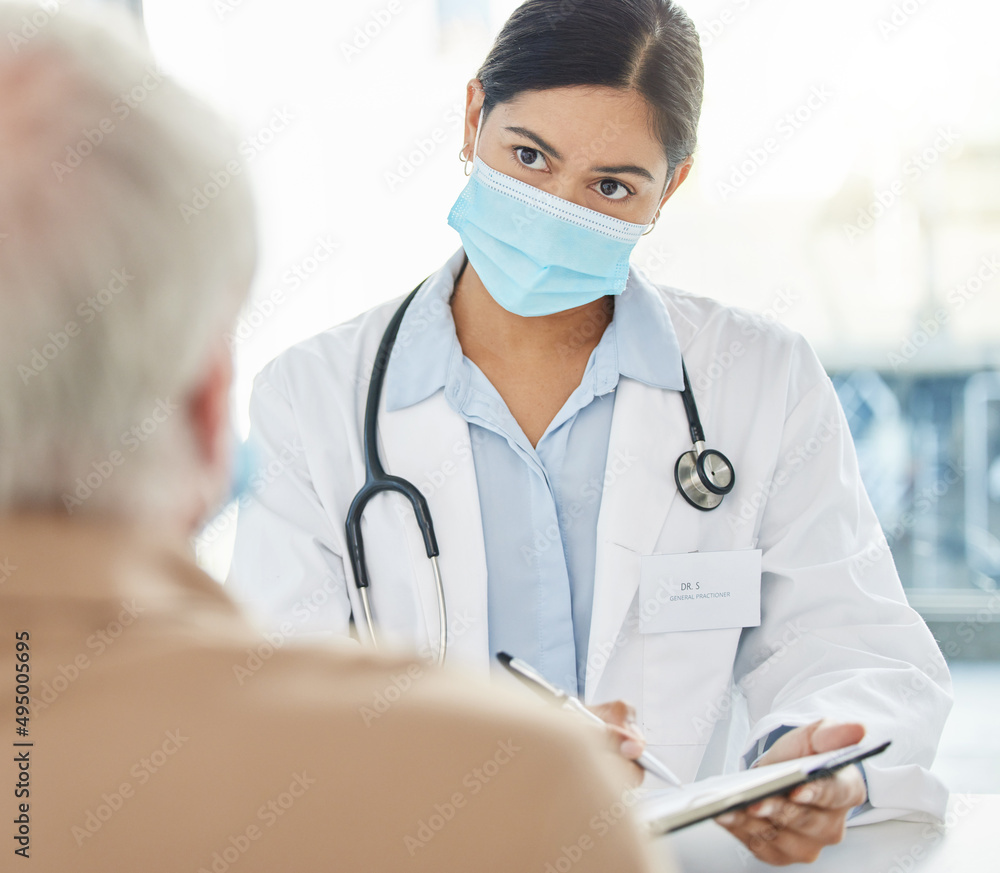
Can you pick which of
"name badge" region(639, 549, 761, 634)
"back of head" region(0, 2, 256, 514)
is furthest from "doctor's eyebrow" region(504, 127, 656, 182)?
"back of head" region(0, 2, 256, 514)

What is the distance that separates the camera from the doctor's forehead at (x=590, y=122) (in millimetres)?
1247

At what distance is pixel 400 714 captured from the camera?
1.40 feet

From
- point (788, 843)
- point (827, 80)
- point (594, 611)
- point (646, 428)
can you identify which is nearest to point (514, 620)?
point (594, 611)

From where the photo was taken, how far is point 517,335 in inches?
57.7

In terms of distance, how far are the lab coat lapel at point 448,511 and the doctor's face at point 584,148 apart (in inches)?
14.9

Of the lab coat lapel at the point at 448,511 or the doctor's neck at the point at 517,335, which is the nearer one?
the lab coat lapel at the point at 448,511

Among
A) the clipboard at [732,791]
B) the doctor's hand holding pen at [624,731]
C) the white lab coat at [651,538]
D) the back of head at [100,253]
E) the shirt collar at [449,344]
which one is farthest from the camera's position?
the shirt collar at [449,344]

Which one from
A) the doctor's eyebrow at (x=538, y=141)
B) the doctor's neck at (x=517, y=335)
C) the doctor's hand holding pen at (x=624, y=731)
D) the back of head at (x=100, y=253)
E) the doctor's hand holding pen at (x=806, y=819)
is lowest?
the doctor's hand holding pen at (x=806, y=819)

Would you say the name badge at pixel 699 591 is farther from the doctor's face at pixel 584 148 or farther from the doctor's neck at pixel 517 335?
the doctor's face at pixel 584 148

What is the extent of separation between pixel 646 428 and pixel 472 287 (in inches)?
15.8

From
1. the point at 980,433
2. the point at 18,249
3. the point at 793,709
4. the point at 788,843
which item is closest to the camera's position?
the point at 18,249

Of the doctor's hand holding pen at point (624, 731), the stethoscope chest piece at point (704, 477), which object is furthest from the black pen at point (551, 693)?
the stethoscope chest piece at point (704, 477)

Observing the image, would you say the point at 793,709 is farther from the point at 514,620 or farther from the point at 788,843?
the point at 514,620

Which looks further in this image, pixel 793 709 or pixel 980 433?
pixel 980 433
